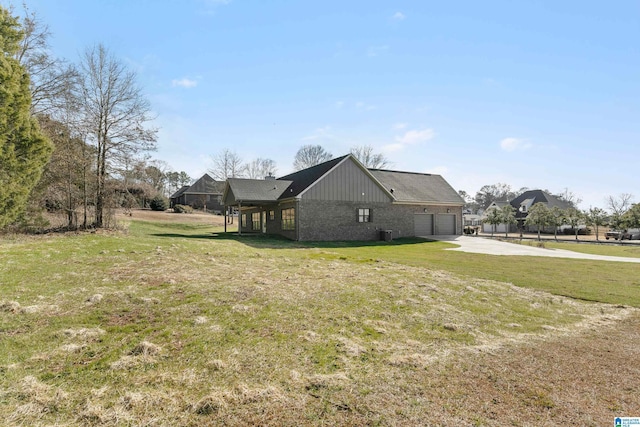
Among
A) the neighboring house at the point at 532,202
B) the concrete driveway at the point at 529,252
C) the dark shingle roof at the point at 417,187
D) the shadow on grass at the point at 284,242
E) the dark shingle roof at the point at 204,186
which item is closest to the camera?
the concrete driveway at the point at 529,252

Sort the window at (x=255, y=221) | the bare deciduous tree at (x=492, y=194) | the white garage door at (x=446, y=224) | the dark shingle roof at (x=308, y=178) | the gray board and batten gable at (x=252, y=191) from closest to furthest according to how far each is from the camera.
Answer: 1. the dark shingle roof at (x=308, y=178)
2. the gray board and batten gable at (x=252, y=191)
3. the white garage door at (x=446, y=224)
4. the window at (x=255, y=221)
5. the bare deciduous tree at (x=492, y=194)

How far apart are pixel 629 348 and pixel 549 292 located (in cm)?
412

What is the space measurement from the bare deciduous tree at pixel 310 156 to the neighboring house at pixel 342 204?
88.8 ft

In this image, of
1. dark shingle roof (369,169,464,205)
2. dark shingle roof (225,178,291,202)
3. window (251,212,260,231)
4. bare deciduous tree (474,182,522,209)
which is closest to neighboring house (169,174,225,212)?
window (251,212,260,231)

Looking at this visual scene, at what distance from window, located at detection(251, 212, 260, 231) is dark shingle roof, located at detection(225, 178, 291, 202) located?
13.1 ft

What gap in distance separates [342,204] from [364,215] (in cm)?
207

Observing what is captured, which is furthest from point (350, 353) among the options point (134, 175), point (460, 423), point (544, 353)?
point (134, 175)

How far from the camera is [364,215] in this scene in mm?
24281

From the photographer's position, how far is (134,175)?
65.3 feet

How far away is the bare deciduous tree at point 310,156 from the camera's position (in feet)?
183

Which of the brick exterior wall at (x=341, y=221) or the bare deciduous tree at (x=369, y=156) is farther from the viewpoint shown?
the bare deciduous tree at (x=369, y=156)

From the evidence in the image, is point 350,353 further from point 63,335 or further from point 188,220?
point 188,220

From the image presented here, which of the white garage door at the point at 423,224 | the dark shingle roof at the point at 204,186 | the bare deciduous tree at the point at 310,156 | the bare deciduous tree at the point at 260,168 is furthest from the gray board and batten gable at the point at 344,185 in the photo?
the dark shingle roof at the point at 204,186

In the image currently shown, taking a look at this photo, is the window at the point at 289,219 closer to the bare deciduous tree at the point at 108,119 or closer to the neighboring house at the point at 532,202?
the bare deciduous tree at the point at 108,119
